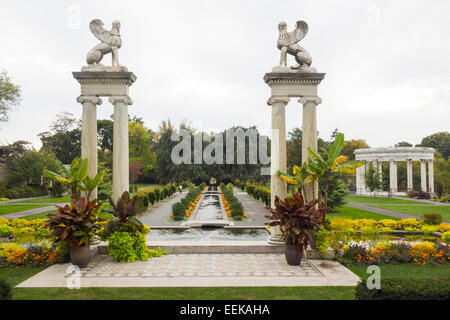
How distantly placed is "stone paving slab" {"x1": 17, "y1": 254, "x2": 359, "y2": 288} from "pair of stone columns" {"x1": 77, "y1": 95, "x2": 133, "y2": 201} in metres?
2.76

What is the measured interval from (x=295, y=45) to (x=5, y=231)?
46.1 ft

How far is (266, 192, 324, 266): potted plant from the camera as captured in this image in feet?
33.3

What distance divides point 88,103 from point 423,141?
83264 millimetres

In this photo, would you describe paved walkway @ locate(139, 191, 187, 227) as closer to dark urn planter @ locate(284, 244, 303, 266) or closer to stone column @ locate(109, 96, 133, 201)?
stone column @ locate(109, 96, 133, 201)

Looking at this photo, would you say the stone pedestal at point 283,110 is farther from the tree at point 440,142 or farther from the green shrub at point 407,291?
the tree at point 440,142

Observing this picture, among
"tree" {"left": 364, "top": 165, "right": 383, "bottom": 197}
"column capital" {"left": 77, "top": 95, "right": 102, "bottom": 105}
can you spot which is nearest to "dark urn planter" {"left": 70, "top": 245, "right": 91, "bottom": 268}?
"column capital" {"left": 77, "top": 95, "right": 102, "bottom": 105}

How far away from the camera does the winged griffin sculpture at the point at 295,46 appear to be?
11.7 m

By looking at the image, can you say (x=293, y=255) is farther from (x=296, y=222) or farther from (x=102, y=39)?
(x=102, y=39)

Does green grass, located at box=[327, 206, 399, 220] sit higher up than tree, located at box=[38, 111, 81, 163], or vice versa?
tree, located at box=[38, 111, 81, 163]

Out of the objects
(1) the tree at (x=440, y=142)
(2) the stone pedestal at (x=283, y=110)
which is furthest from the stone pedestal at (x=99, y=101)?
(1) the tree at (x=440, y=142)

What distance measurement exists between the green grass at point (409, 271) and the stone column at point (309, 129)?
285cm

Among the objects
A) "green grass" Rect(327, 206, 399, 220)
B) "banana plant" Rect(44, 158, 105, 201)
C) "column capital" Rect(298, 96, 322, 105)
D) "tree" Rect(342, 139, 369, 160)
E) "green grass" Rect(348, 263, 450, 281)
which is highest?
"tree" Rect(342, 139, 369, 160)
